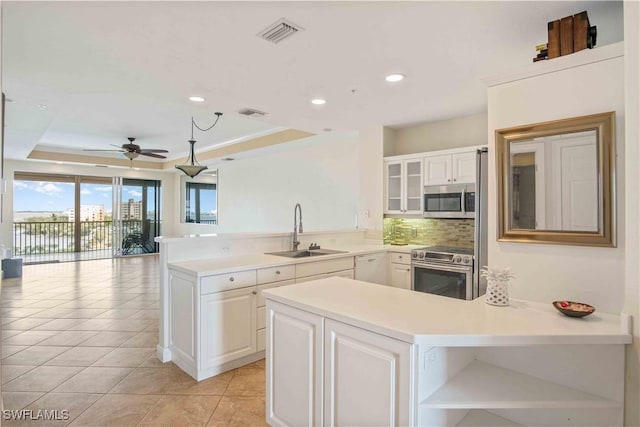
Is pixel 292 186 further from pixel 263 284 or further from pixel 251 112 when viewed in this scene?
pixel 263 284

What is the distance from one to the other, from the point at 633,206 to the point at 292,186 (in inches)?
226

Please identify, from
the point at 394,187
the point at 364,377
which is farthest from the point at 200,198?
the point at 364,377

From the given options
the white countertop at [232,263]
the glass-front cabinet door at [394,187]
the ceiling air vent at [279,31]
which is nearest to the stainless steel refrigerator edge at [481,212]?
the glass-front cabinet door at [394,187]

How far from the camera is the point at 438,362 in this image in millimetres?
1483

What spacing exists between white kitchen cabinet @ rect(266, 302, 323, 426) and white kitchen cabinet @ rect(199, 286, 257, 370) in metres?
0.94

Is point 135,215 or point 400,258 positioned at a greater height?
point 135,215

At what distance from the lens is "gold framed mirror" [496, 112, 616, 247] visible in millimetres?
1628

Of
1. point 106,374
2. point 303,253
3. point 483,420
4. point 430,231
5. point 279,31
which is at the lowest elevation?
point 106,374

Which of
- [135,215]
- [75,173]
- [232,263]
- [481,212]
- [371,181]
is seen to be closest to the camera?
[232,263]

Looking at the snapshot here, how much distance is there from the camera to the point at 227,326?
2.77 metres

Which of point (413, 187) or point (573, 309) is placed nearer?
point (573, 309)

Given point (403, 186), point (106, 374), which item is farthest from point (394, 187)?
point (106, 374)

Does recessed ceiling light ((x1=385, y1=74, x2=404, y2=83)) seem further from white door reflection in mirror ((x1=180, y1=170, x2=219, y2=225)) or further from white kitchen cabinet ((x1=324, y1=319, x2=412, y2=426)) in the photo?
white door reflection in mirror ((x1=180, y1=170, x2=219, y2=225))

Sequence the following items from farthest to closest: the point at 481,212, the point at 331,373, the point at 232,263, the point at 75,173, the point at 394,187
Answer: the point at 75,173, the point at 394,187, the point at 481,212, the point at 232,263, the point at 331,373
